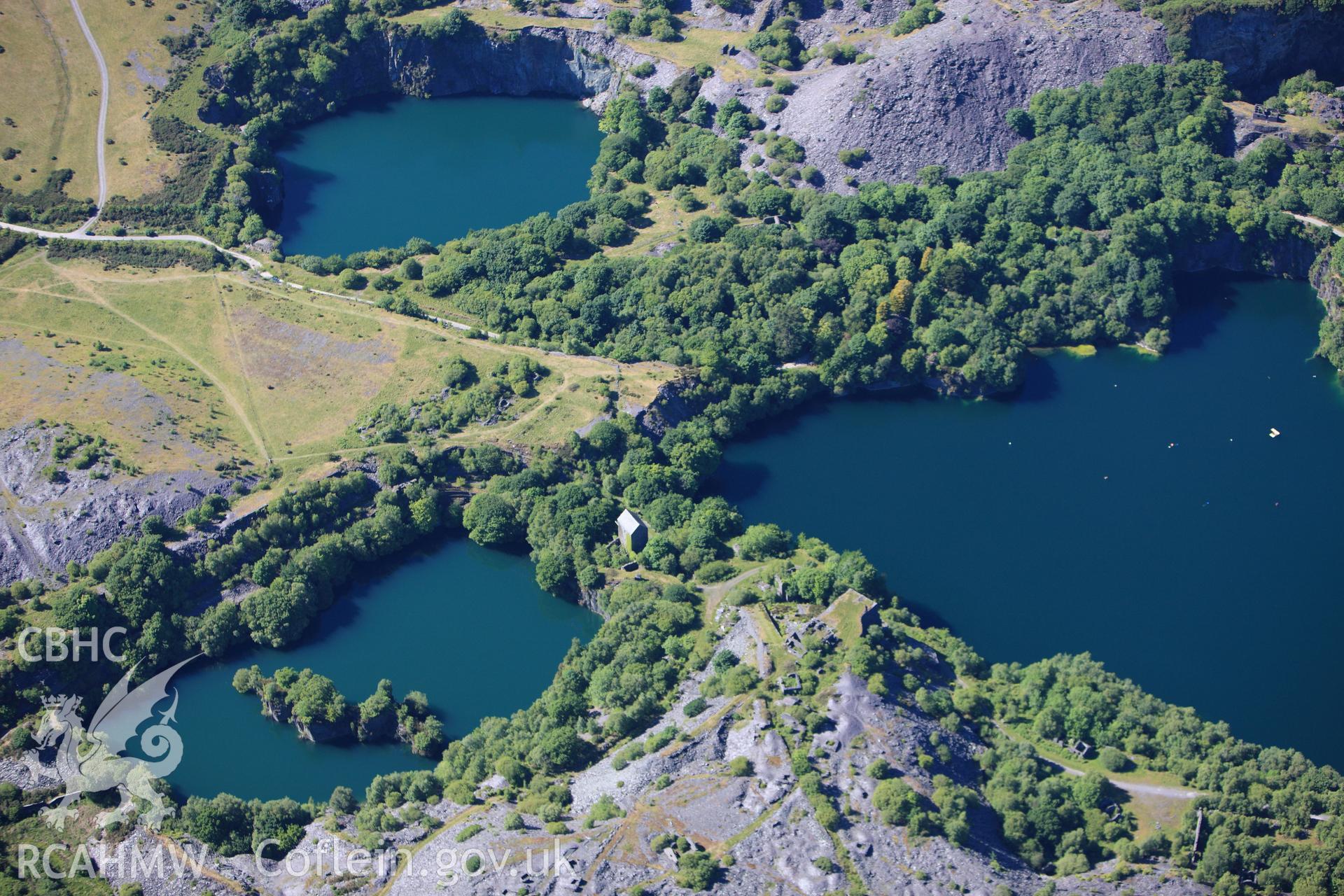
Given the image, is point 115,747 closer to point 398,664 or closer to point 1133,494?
point 398,664

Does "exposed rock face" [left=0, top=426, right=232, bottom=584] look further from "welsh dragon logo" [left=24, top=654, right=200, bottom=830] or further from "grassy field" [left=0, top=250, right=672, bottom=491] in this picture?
"welsh dragon logo" [left=24, top=654, right=200, bottom=830]

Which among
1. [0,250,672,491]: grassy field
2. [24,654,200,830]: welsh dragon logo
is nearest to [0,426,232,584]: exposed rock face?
[0,250,672,491]: grassy field

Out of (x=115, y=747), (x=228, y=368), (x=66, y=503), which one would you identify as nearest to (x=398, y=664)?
(x=115, y=747)

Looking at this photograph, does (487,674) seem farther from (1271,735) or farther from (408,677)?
(1271,735)

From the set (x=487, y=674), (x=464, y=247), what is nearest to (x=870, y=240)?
(x=464, y=247)

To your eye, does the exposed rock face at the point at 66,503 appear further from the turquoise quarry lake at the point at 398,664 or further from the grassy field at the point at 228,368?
the turquoise quarry lake at the point at 398,664

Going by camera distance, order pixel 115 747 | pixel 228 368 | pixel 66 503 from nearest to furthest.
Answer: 1. pixel 115 747
2. pixel 66 503
3. pixel 228 368
